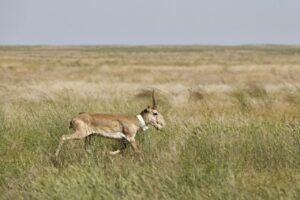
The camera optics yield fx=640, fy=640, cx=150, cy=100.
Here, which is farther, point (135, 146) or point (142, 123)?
point (142, 123)

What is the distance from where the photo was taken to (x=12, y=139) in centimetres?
1077

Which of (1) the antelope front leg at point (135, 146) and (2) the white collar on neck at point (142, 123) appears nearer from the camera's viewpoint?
(1) the antelope front leg at point (135, 146)

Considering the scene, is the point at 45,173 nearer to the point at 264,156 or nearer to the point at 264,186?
the point at 264,186

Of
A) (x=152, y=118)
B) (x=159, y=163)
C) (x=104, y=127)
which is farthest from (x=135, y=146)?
(x=159, y=163)

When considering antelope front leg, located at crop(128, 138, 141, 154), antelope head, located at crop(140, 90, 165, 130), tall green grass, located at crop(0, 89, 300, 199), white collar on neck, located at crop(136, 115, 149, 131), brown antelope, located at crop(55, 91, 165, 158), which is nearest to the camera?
tall green grass, located at crop(0, 89, 300, 199)

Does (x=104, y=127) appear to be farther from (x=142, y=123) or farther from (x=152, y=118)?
(x=152, y=118)

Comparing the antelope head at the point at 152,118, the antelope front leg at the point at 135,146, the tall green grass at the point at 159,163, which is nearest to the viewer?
the tall green grass at the point at 159,163

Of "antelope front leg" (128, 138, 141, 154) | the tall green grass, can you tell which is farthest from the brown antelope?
the tall green grass

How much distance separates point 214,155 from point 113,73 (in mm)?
39847

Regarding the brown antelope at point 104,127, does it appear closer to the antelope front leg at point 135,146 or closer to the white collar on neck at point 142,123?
the antelope front leg at point 135,146

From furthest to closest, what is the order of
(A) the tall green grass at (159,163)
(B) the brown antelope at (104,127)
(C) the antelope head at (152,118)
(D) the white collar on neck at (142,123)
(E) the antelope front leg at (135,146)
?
1. (C) the antelope head at (152,118)
2. (D) the white collar on neck at (142,123)
3. (B) the brown antelope at (104,127)
4. (E) the antelope front leg at (135,146)
5. (A) the tall green grass at (159,163)

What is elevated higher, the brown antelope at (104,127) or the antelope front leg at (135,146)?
the brown antelope at (104,127)

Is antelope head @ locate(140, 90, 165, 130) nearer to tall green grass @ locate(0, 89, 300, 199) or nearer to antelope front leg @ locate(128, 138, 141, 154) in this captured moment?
tall green grass @ locate(0, 89, 300, 199)

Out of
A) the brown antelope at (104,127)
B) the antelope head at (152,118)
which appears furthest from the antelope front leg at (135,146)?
the antelope head at (152,118)
